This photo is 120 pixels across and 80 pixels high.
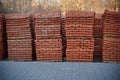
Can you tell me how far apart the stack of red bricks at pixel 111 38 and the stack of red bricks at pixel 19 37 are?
355 centimetres

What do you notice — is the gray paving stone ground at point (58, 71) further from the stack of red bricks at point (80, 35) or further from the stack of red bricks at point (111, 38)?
the stack of red bricks at point (111, 38)

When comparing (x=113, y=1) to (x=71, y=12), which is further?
(x=113, y=1)

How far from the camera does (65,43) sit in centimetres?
1385

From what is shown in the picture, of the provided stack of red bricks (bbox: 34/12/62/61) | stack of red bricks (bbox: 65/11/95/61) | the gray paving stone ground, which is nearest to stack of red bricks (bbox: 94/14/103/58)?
stack of red bricks (bbox: 65/11/95/61)

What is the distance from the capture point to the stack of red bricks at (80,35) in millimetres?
12805

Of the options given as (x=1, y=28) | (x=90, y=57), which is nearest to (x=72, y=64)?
(x=90, y=57)

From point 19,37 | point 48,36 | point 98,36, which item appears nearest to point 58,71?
point 48,36

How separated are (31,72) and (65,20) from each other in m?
3.49

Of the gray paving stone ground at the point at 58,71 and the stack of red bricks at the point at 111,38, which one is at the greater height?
the stack of red bricks at the point at 111,38

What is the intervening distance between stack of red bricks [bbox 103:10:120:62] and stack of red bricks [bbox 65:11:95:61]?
65cm

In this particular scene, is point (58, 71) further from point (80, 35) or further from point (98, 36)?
point (98, 36)

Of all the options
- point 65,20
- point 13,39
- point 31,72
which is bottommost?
point 31,72

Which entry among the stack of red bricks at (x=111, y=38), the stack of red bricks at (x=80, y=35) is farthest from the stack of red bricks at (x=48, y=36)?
the stack of red bricks at (x=111, y=38)

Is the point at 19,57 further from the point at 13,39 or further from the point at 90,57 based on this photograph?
the point at 90,57
